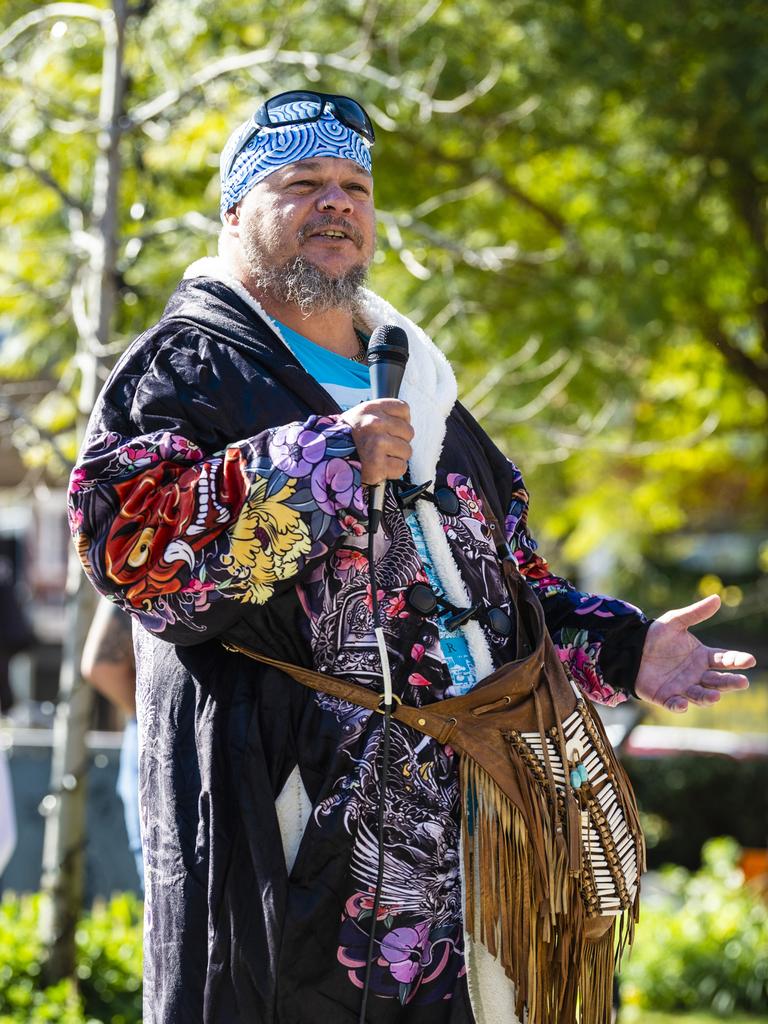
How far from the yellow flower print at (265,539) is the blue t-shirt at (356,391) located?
1.12 ft

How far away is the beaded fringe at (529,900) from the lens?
2.42 meters

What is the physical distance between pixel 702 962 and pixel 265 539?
534cm

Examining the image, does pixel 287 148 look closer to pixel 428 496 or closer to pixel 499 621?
pixel 428 496

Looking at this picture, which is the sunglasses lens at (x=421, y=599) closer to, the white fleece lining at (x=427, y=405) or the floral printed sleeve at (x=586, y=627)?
the white fleece lining at (x=427, y=405)

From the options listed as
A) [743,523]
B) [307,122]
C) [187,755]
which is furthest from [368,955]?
[743,523]

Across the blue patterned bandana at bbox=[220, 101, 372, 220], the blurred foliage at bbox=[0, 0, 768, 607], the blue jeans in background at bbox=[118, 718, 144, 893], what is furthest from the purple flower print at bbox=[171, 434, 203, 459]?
the blurred foliage at bbox=[0, 0, 768, 607]

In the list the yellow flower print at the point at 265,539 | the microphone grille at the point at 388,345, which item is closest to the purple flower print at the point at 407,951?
the yellow flower print at the point at 265,539

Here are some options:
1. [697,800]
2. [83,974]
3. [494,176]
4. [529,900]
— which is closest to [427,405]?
[529,900]

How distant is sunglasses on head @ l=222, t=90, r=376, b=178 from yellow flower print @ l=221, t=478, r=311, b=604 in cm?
89

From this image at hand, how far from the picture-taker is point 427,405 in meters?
2.70

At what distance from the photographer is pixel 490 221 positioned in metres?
7.99

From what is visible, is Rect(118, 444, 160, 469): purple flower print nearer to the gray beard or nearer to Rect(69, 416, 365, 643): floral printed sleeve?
Rect(69, 416, 365, 643): floral printed sleeve

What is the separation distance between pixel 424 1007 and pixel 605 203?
17.6 ft

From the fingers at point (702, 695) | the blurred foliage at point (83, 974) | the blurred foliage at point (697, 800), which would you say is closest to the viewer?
the fingers at point (702, 695)
